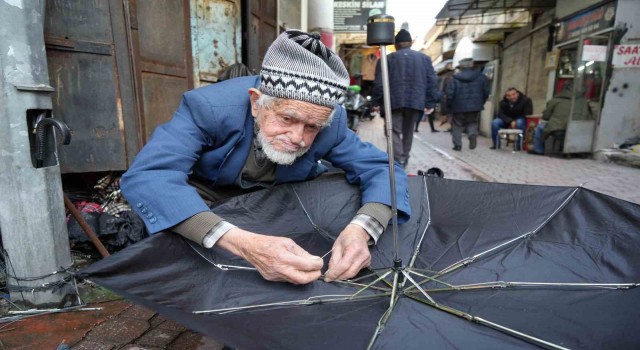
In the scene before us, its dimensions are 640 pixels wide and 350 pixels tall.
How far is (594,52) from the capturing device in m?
7.32

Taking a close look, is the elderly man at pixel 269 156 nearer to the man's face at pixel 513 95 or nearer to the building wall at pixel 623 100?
the building wall at pixel 623 100

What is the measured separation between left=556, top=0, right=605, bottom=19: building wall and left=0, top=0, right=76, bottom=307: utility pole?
9.47 meters

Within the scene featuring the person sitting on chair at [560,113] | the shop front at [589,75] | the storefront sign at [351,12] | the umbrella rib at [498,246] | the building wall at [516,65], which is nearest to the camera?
the umbrella rib at [498,246]

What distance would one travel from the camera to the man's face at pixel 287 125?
5.64ft

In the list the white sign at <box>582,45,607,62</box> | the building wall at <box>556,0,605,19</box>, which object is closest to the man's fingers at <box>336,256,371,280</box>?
the white sign at <box>582,45,607,62</box>

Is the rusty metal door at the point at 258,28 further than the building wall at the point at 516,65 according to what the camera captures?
No

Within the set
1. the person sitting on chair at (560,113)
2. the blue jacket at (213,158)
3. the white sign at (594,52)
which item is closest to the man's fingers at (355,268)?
the blue jacket at (213,158)

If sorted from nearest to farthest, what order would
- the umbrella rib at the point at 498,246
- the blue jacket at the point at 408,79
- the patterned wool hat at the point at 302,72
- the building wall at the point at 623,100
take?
the umbrella rib at the point at 498,246 < the patterned wool hat at the point at 302,72 < the blue jacket at the point at 408,79 < the building wall at the point at 623,100

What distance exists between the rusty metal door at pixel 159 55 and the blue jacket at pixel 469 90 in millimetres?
6181

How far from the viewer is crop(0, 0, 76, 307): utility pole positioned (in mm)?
1790

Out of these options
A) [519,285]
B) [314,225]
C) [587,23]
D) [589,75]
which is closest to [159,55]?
[314,225]

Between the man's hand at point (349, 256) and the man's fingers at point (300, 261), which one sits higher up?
the man's fingers at point (300, 261)

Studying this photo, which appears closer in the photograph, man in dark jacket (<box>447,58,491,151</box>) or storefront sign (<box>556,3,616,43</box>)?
storefront sign (<box>556,3,616,43</box>)

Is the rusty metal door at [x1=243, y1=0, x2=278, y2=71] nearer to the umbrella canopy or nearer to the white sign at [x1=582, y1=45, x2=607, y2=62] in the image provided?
the umbrella canopy
